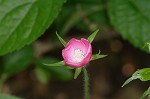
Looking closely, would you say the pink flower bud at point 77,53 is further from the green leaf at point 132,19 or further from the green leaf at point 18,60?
the green leaf at point 18,60

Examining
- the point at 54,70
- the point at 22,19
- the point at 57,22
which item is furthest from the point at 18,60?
the point at 22,19

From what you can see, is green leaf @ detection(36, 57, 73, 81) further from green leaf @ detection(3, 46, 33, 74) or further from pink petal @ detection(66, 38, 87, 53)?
pink petal @ detection(66, 38, 87, 53)

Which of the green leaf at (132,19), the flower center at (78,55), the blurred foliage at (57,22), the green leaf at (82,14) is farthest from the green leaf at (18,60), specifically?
the flower center at (78,55)

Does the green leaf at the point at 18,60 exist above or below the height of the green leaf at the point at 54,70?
above

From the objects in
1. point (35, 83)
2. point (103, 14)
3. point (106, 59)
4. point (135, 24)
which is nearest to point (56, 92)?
point (35, 83)

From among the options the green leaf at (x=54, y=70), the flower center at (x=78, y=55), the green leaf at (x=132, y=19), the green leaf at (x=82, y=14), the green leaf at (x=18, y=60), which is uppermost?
the flower center at (x=78, y=55)

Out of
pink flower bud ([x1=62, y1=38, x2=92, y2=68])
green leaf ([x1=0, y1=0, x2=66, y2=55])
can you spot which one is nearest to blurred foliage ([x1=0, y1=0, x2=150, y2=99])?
green leaf ([x1=0, y1=0, x2=66, y2=55])
